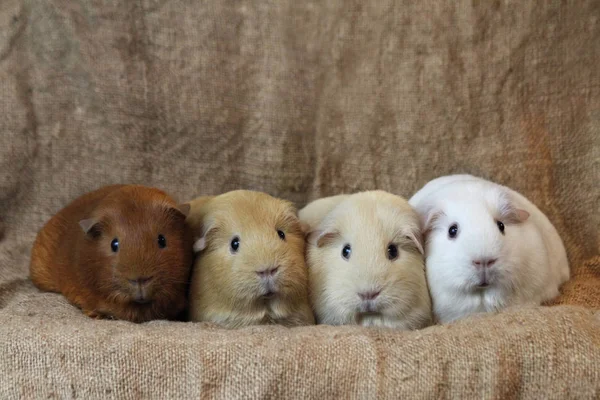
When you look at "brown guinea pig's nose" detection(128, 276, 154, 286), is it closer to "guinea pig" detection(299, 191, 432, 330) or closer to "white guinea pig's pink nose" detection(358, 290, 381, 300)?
"guinea pig" detection(299, 191, 432, 330)

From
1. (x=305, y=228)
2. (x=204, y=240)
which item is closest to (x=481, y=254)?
(x=305, y=228)

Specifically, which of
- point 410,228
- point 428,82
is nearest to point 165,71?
point 428,82

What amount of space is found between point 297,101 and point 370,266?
1.24 meters

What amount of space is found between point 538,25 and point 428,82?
573mm

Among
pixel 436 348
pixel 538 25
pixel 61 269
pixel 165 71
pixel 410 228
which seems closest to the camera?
pixel 436 348

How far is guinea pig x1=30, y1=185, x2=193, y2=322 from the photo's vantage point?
6.68 ft

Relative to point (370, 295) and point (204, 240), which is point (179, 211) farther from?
point (370, 295)

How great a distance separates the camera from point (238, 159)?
3025mm

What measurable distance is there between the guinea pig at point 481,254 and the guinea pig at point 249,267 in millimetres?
506

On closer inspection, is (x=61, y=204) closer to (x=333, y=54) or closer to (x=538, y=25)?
(x=333, y=54)

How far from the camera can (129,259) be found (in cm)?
202

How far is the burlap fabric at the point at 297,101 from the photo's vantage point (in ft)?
9.20

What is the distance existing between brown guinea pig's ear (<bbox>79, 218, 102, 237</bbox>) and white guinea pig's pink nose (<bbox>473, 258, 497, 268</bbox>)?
4.47 ft

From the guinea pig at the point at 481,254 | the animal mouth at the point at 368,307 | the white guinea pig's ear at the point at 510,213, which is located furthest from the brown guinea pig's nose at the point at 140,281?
the white guinea pig's ear at the point at 510,213
